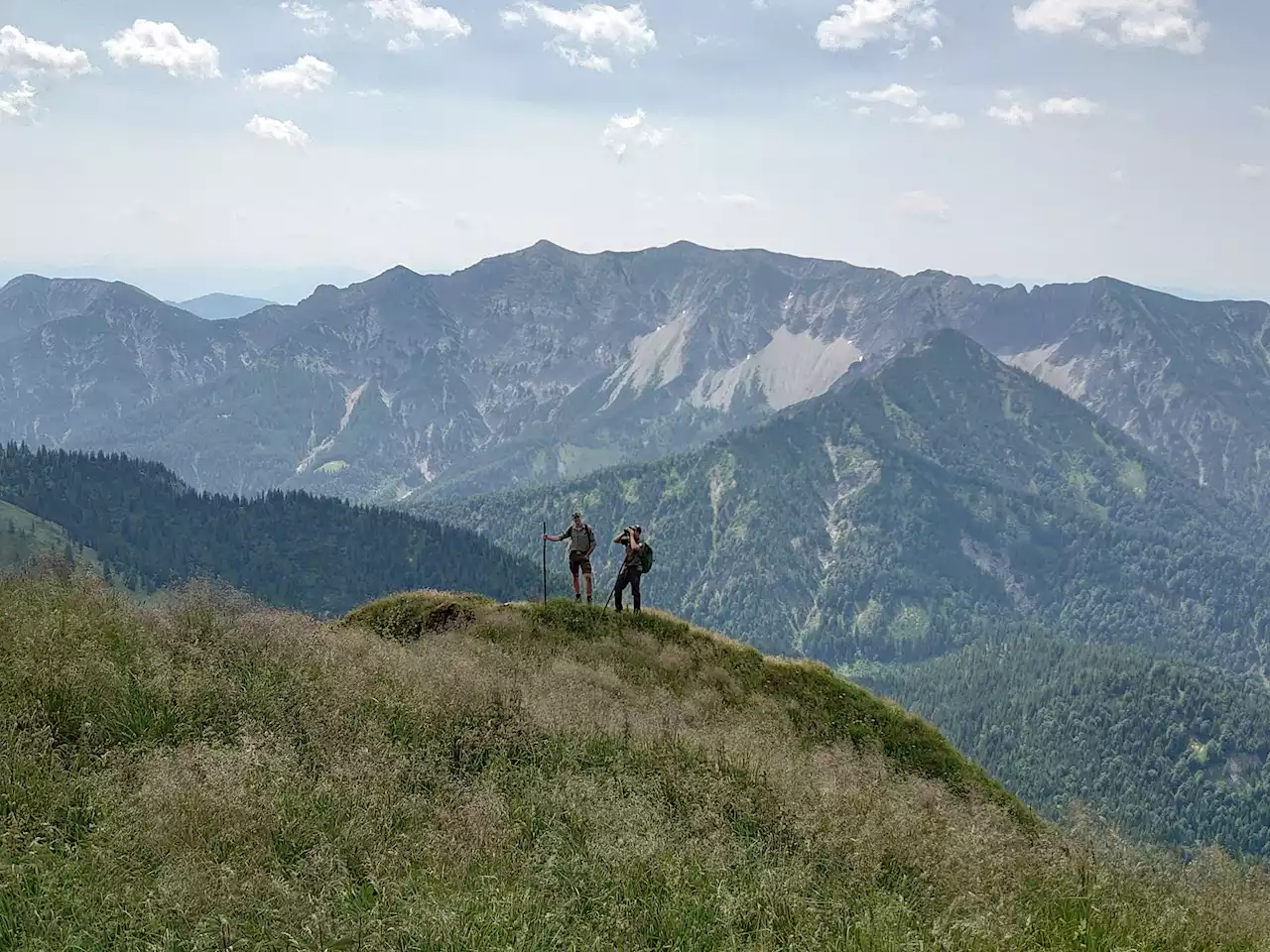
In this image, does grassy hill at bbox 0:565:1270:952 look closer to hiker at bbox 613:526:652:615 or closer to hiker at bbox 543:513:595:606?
hiker at bbox 613:526:652:615

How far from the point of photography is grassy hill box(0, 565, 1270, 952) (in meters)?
7.68

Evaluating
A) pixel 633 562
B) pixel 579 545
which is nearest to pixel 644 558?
pixel 633 562

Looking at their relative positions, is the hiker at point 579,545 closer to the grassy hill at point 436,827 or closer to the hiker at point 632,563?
the hiker at point 632,563

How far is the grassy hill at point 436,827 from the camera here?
768 centimetres

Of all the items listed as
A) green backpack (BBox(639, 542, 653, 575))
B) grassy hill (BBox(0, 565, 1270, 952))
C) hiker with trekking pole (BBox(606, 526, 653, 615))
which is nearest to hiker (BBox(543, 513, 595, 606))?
hiker with trekking pole (BBox(606, 526, 653, 615))

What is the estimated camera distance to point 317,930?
23.6 ft

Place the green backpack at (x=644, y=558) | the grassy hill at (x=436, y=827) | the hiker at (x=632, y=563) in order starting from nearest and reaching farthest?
the grassy hill at (x=436, y=827)
the hiker at (x=632, y=563)
the green backpack at (x=644, y=558)

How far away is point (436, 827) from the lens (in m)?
9.62

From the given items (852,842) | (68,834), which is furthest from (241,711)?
(852,842)

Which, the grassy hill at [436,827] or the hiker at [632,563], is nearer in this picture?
the grassy hill at [436,827]

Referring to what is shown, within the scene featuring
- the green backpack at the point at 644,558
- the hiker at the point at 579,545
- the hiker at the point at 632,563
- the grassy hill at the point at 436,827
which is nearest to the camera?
the grassy hill at the point at 436,827

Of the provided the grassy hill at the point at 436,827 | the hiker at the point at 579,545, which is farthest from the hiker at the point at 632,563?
the grassy hill at the point at 436,827

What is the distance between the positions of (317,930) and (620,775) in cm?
559

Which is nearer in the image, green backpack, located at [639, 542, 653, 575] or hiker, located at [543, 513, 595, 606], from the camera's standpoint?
green backpack, located at [639, 542, 653, 575]
